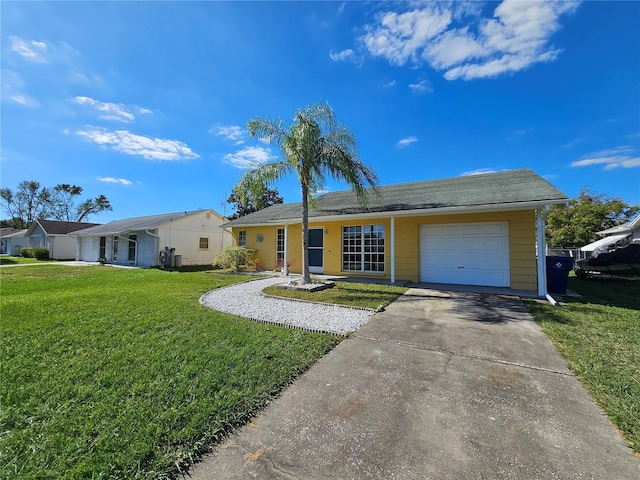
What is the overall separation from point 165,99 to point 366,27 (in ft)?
27.3

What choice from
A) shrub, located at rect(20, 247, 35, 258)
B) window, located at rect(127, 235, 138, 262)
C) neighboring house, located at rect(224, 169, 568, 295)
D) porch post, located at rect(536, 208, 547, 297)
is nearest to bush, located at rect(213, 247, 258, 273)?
neighboring house, located at rect(224, 169, 568, 295)

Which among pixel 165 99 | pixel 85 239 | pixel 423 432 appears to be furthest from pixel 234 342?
pixel 85 239

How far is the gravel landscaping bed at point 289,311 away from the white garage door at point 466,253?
514 centimetres

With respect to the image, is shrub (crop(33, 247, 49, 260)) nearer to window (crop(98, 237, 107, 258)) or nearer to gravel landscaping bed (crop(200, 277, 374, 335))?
window (crop(98, 237, 107, 258))

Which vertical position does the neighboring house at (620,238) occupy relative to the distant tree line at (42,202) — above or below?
below

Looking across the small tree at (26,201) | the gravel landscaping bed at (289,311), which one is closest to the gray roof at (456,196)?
the gravel landscaping bed at (289,311)

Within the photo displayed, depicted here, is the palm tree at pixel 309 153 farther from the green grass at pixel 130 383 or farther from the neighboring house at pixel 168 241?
the neighboring house at pixel 168 241

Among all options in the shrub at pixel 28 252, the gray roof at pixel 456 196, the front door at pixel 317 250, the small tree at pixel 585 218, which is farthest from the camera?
the shrub at pixel 28 252

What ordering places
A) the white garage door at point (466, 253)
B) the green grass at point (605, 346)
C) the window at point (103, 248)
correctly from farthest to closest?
the window at point (103, 248) < the white garage door at point (466, 253) < the green grass at point (605, 346)

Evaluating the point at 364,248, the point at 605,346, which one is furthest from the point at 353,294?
the point at 605,346

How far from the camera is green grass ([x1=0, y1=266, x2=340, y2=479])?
1.95 m

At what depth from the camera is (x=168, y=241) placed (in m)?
18.5

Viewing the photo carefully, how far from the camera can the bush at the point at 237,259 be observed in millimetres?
14391

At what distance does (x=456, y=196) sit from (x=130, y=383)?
10.1 meters
